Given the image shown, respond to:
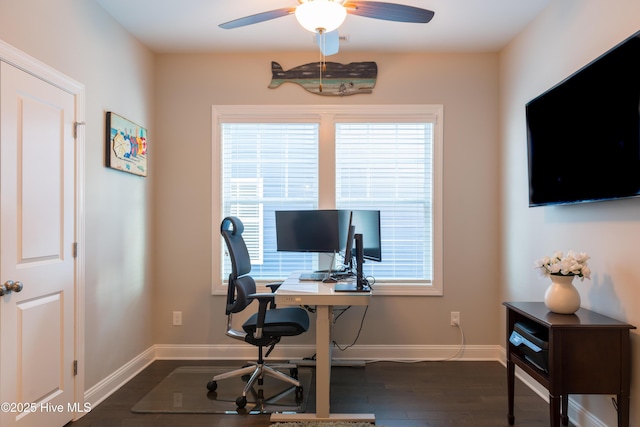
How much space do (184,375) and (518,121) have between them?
3445mm

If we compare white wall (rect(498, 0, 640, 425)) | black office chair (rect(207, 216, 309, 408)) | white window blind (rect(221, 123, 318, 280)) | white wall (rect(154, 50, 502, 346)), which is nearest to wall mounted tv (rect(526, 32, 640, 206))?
white wall (rect(498, 0, 640, 425))

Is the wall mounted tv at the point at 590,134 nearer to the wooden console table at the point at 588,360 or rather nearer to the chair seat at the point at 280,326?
the wooden console table at the point at 588,360

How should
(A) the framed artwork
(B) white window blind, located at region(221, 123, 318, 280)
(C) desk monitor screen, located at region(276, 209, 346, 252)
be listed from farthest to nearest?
1. (B) white window blind, located at region(221, 123, 318, 280)
2. (C) desk monitor screen, located at region(276, 209, 346, 252)
3. (A) the framed artwork

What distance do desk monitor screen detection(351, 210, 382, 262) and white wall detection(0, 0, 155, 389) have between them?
6.05ft

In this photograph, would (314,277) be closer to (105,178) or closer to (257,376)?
(257,376)

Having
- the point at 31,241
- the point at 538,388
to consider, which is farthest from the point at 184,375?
the point at 538,388

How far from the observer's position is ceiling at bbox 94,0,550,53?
271 cm

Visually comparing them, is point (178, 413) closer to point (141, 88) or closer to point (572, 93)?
point (141, 88)

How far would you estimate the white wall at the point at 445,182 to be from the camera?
345 centimetres

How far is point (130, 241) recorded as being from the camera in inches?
122

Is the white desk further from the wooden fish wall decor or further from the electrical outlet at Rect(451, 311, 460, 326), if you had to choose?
the wooden fish wall decor

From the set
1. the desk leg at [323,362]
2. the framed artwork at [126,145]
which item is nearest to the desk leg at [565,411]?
the desk leg at [323,362]

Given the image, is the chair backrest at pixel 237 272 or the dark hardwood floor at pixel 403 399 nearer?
the dark hardwood floor at pixel 403 399

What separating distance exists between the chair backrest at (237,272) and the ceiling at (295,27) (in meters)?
1.58
